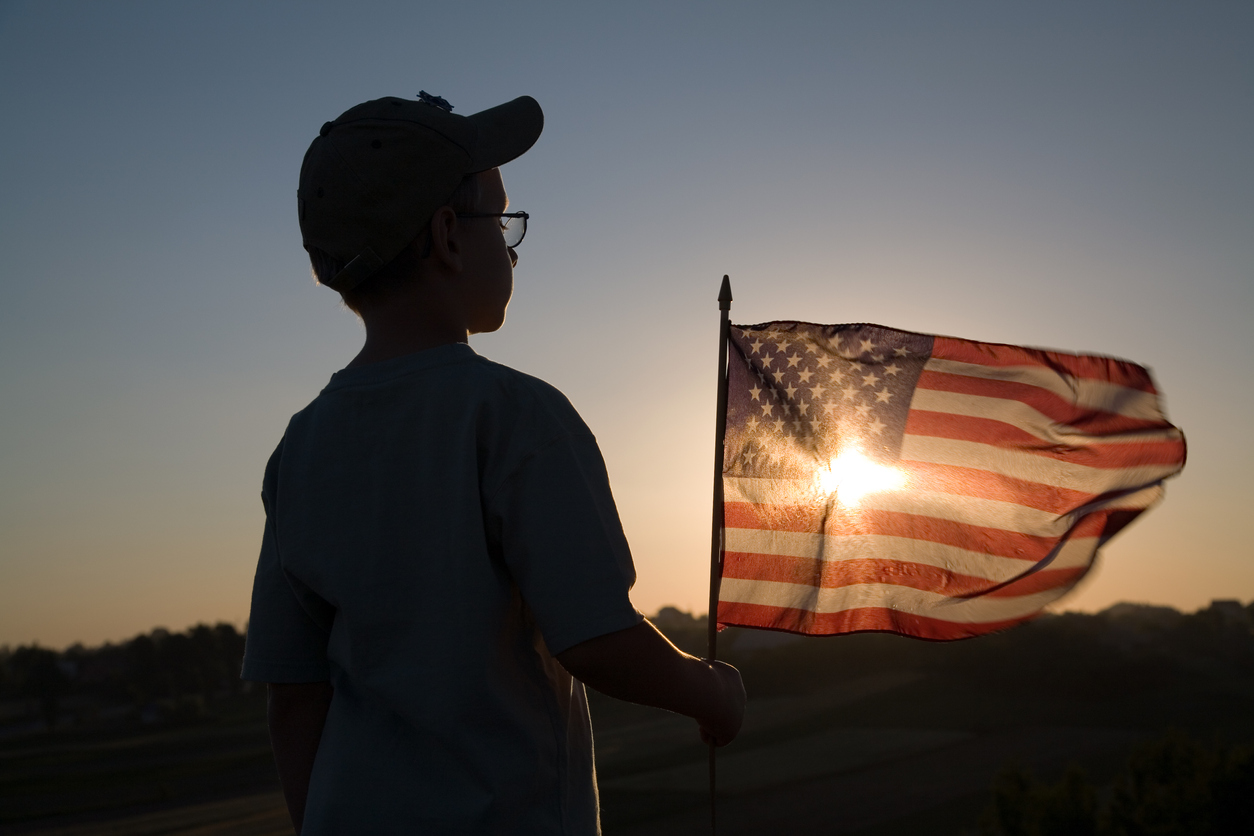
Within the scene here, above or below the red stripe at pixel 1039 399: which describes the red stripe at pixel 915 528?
below

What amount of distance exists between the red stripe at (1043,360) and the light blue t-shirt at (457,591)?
9.72 feet

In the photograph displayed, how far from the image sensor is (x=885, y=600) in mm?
4023

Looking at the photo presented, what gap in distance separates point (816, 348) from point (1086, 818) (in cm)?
8961

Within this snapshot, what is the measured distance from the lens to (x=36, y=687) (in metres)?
128

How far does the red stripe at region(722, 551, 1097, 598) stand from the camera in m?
3.97

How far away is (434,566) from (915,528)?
283cm

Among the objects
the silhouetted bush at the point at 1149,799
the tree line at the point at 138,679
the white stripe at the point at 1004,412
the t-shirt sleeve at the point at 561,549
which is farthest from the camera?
the tree line at the point at 138,679

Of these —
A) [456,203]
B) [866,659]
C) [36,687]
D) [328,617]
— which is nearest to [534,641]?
[328,617]

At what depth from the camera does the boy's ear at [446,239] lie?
1994 millimetres

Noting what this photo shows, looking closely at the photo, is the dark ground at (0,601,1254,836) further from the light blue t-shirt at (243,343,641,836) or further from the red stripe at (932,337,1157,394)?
the light blue t-shirt at (243,343,641,836)

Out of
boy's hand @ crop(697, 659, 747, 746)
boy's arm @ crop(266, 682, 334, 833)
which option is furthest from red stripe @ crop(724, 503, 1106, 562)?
boy's arm @ crop(266, 682, 334, 833)

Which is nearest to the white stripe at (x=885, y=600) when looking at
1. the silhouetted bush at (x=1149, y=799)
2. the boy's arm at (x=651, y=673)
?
the boy's arm at (x=651, y=673)

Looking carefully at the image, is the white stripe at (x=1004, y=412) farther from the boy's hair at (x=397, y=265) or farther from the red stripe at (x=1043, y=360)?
the boy's hair at (x=397, y=265)

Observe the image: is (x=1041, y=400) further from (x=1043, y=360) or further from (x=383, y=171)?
(x=383, y=171)
